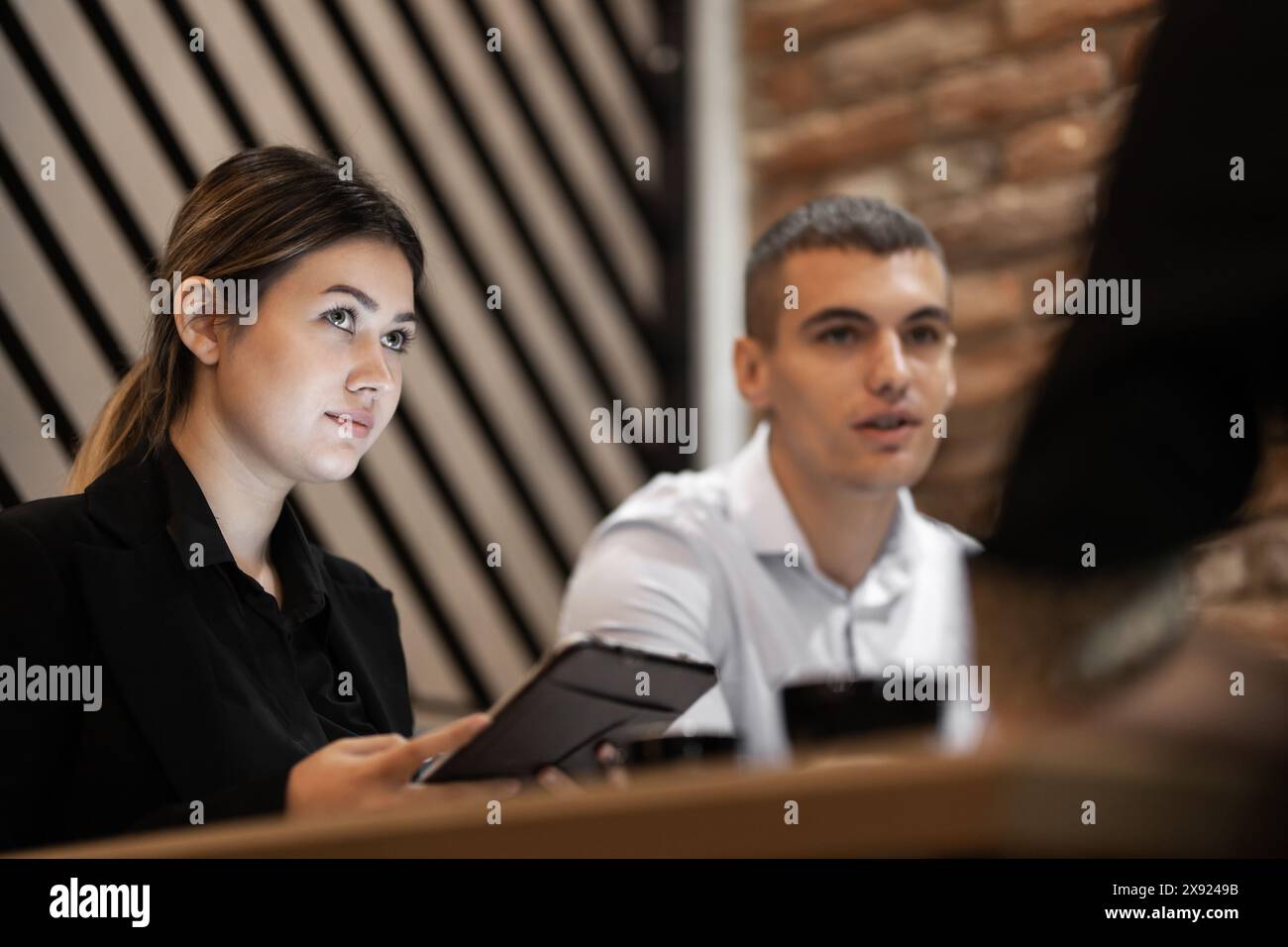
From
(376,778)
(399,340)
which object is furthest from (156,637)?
(399,340)

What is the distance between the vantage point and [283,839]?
92 cm

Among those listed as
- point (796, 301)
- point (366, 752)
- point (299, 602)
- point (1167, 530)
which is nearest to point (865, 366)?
point (796, 301)

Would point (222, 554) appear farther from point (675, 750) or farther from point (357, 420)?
point (675, 750)

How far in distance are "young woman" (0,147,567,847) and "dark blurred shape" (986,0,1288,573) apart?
66cm

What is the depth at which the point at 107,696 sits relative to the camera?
152 centimetres

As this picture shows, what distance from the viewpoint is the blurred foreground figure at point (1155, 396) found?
2.75ft

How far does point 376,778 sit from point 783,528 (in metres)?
1.38

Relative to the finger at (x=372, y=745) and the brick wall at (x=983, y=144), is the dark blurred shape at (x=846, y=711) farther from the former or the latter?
the brick wall at (x=983, y=144)

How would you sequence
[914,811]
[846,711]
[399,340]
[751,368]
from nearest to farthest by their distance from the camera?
[914,811] → [846,711] → [399,340] → [751,368]

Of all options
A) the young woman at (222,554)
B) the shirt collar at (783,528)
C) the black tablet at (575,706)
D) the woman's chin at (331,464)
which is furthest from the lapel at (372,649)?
the shirt collar at (783,528)

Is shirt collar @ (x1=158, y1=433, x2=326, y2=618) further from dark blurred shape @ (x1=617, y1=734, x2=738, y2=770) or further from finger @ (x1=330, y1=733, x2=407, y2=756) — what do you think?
dark blurred shape @ (x1=617, y1=734, x2=738, y2=770)

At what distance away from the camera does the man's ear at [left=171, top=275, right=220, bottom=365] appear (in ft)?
5.73

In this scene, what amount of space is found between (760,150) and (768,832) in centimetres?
341
